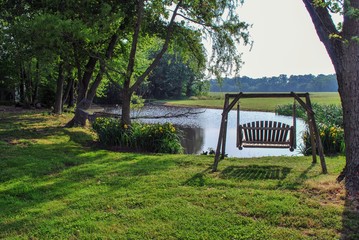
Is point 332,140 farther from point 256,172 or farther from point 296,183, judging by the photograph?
point 296,183

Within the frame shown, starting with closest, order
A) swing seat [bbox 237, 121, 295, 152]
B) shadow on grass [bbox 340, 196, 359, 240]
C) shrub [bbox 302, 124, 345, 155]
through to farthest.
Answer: shadow on grass [bbox 340, 196, 359, 240] < swing seat [bbox 237, 121, 295, 152] < shrub [bbox 302, 124, 345, 155]

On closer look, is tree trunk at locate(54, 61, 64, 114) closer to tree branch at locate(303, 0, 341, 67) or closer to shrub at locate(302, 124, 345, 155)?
shrub at locate(302, 124, 345, 155)

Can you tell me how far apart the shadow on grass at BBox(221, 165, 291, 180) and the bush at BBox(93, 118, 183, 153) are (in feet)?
9.77

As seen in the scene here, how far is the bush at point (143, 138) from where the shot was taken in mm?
9391

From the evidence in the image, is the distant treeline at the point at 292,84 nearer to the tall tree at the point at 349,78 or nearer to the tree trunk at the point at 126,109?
the tree trunk at the point at 126,109

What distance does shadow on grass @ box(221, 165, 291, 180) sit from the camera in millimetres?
5891

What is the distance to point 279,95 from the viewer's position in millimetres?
7238

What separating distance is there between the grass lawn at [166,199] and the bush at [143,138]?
5.92ft

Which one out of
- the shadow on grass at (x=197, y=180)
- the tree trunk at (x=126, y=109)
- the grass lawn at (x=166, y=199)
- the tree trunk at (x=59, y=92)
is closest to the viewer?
the grass lawn at (x=166, y=199)

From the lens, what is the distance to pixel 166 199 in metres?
4.63

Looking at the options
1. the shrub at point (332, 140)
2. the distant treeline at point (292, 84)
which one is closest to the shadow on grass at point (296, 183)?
the shrub at point (332, 140)

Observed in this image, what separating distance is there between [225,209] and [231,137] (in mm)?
10951

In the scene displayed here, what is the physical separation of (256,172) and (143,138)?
4.05 m

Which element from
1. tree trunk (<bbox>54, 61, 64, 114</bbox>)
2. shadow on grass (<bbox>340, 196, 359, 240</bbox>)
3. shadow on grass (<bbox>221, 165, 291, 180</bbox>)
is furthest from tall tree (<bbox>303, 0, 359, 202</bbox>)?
tree trunk (<bbox>54, 61, 64, 114</bbox>)
